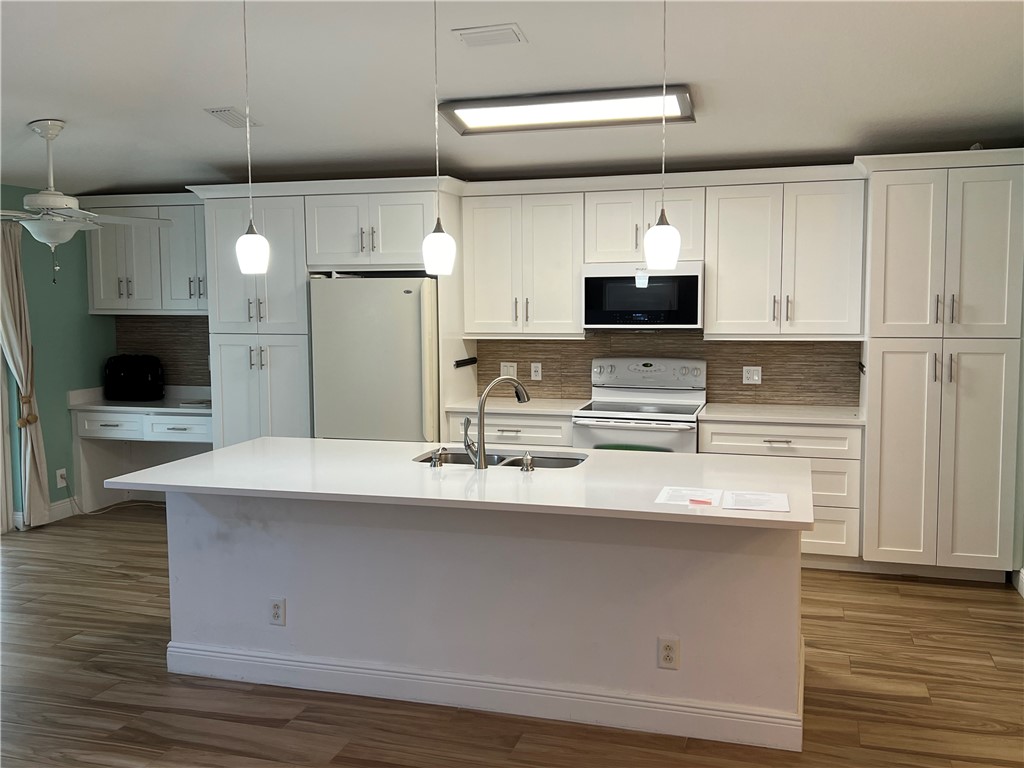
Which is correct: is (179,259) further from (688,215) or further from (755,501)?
(755,501)

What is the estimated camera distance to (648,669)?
9.53 feet

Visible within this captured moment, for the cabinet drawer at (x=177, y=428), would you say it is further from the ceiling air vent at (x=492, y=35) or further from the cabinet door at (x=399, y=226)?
the ceiling air vent at (x=492, y=35)

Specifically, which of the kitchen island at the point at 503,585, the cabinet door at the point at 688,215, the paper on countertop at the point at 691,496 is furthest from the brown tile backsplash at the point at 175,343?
the paper on countertop at the point at 691,496

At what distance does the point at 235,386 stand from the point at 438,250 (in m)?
2.91

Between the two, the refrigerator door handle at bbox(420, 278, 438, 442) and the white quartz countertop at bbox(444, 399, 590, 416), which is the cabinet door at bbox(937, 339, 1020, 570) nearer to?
the white quartz countertop at bbox(444, 399, 590, 416)

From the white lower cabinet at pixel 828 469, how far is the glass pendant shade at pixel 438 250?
2.37 m

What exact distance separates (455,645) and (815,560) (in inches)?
97.6

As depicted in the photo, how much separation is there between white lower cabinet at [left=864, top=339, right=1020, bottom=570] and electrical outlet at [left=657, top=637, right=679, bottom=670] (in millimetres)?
2061

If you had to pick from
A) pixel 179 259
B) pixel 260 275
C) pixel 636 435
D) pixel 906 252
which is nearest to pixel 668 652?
pixel 636 435

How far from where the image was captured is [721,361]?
5246mm

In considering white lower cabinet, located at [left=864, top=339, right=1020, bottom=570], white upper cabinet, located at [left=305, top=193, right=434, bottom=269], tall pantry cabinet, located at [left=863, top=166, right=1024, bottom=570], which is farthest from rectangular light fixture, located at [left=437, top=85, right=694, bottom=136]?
white lower cabinet, located at [left=864, top=339, right=1020, bottom=570]

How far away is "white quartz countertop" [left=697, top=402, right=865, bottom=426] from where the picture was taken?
14.9 feet

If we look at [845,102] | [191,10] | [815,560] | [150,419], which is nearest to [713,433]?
[815,560]

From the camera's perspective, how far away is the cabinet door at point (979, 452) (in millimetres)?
4246
